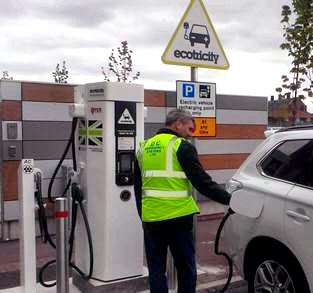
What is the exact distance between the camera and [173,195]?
4188 mm

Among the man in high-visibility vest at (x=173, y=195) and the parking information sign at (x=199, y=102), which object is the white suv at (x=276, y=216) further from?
the parking information sign at (x=199, y=102)

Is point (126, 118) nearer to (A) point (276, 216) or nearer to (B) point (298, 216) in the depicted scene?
(A) point (276, 216)

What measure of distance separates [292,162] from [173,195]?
3.43 ft

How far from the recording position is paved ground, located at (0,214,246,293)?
572 centimetres

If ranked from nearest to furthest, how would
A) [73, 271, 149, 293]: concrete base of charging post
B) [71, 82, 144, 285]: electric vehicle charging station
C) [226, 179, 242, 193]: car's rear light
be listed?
[226, 179, 242, 193]: car's rear light
[71, 82, 144, 285]: electric vehicle charging station
[73, 271, 149, 293]: concrete base of charging post

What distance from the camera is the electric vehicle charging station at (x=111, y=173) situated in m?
4.84

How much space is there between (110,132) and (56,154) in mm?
3009

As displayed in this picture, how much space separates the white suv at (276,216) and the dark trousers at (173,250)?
53 centimetres

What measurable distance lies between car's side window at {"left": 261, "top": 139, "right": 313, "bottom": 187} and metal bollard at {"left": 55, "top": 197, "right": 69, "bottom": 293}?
1781mm

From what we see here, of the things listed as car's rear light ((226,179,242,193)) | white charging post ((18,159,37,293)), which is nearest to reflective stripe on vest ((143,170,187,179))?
car's rear light ((226,179,242,193))

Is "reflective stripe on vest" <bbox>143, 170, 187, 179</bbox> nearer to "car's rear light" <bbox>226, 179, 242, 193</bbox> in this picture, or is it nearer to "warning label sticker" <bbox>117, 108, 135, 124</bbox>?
"car's rear light" <bbox>226, 179, 242, 193</bbox>

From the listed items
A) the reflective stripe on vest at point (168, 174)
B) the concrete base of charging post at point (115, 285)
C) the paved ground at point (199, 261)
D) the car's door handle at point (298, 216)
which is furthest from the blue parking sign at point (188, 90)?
the paved ground at point (199, 261)

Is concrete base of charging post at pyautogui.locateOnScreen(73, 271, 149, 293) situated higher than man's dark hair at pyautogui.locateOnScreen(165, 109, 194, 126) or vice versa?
man's dark hair at pyautogui.locateOnScreen(165, 109, 194, 126)

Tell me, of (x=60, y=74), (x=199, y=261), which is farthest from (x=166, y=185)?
(x=60, y=74)
